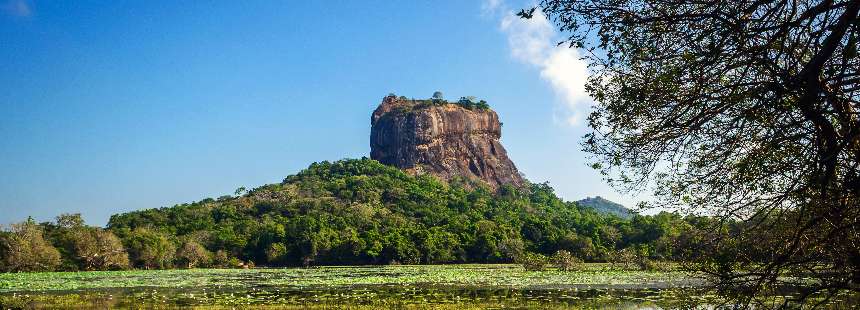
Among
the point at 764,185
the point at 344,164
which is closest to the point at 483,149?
the point at 344,164

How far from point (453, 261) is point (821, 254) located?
63.6 m

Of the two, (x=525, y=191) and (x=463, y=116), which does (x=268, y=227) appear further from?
(x=463, y=116)

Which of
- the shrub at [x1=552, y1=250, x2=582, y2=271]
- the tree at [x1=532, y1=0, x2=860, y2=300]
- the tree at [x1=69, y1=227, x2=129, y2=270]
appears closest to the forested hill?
the tree at [x1=69, y1=227, x2=129, y2=270]

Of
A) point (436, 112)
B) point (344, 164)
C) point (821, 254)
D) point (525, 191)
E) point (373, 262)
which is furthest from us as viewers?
point (436, 112)

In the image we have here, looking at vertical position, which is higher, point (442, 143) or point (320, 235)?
point (442, 143)

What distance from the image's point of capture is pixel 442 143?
143625 millimetres

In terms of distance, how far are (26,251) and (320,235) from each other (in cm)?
2656

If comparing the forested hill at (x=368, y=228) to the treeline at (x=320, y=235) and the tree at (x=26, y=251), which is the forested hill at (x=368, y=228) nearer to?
the treeline at (x=320, y=235)

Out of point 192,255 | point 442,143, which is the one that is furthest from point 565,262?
point 442,143

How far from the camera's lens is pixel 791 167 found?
7.28 meters

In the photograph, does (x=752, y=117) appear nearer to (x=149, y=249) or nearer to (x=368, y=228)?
(x=149, y=249)

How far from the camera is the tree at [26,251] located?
52750 millimetres

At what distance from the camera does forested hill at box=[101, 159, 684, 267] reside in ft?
222

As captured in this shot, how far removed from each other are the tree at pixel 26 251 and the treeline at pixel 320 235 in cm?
8
